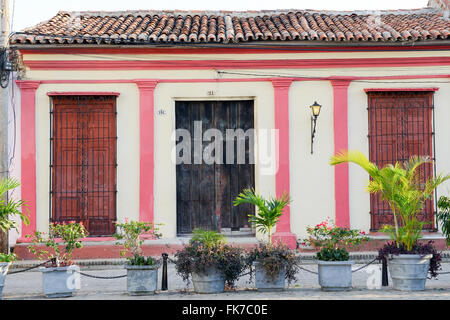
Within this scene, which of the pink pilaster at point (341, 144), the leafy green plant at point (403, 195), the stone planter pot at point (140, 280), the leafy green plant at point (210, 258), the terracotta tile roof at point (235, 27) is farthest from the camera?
the pink pilaster at point (341, 144)

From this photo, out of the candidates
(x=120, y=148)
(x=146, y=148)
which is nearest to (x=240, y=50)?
(x=146, y=148)

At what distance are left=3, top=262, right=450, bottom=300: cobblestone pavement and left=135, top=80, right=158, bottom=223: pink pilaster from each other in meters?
2.06

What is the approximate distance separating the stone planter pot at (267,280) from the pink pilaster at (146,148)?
414 cm

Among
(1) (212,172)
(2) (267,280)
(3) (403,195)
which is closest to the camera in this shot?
(2) (267,280)

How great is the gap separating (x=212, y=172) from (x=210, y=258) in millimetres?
4496

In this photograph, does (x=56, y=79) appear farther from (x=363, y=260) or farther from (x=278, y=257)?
(x=363, y=260)

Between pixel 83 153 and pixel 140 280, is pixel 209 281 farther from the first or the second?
pixel 83 153

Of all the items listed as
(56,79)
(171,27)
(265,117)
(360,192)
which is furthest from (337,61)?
(56,79)

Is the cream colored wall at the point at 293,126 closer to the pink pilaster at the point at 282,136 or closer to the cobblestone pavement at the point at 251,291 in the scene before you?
the pink pilaster at the point at 282,136

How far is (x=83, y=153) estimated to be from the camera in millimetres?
12984

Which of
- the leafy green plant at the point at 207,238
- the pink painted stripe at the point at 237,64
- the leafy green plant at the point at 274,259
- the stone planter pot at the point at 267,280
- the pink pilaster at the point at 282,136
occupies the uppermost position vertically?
the pink painted stripe at the point at 237,64

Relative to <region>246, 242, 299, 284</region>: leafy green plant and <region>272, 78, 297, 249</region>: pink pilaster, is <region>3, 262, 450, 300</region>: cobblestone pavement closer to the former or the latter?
<region>246, 242, 299, 284</region>: leafy green plant

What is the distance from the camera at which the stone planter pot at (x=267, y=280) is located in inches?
363

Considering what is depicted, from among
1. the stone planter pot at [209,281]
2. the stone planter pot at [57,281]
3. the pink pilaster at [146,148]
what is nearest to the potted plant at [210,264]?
the stone planter pot at [209,281]
